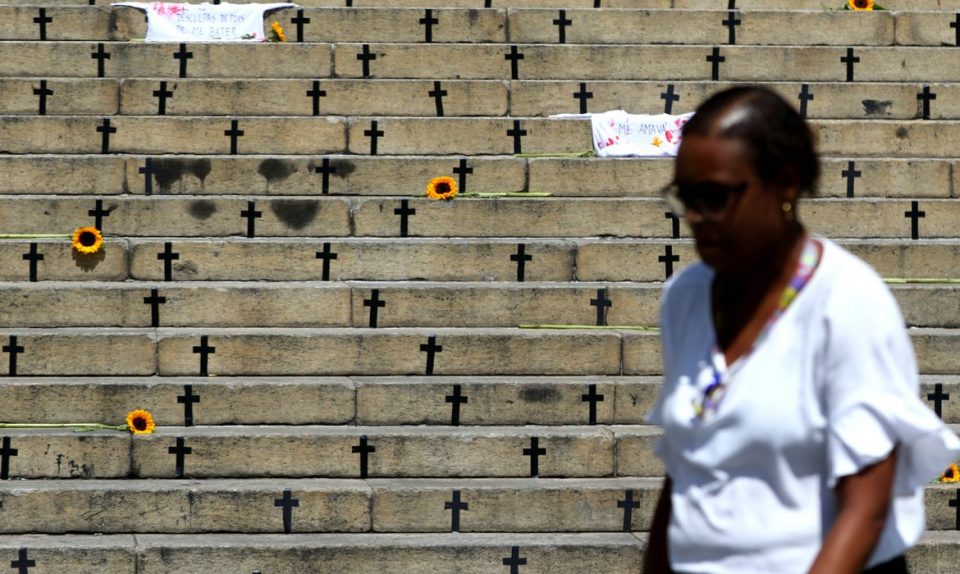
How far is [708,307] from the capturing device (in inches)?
106

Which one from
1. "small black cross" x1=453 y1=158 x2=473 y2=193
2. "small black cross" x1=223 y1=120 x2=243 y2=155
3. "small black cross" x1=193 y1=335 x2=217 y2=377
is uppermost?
"small black cross" x1=223 y1=120 x2=243 y2=155

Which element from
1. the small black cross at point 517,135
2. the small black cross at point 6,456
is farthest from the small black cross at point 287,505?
the small black cross at point 517,135

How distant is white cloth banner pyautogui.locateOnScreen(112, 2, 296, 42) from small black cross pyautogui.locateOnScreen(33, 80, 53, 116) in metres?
0.96

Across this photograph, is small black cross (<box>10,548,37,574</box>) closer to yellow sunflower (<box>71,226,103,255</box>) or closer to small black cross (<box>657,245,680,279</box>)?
yellow sunflower (<box>71,226,103,255</box>)

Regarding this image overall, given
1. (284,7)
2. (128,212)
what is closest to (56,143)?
(128,212)

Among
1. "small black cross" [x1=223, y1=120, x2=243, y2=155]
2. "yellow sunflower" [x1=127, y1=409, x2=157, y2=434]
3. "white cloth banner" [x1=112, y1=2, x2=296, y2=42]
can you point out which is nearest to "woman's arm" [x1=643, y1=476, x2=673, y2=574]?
"yellow sunflower" [x1=127, y1=409, x2=157, y2=434]

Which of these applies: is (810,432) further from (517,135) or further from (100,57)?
(100,57)

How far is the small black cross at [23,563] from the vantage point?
6297 mm

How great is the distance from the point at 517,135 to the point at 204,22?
2.44 metres

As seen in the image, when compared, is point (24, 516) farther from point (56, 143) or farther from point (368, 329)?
point (56, 143)

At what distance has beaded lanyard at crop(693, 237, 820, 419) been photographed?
2531 mm

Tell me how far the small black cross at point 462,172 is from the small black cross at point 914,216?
233 centimetres

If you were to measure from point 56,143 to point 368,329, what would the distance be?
2.40 m

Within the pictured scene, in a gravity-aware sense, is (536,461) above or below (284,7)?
below
